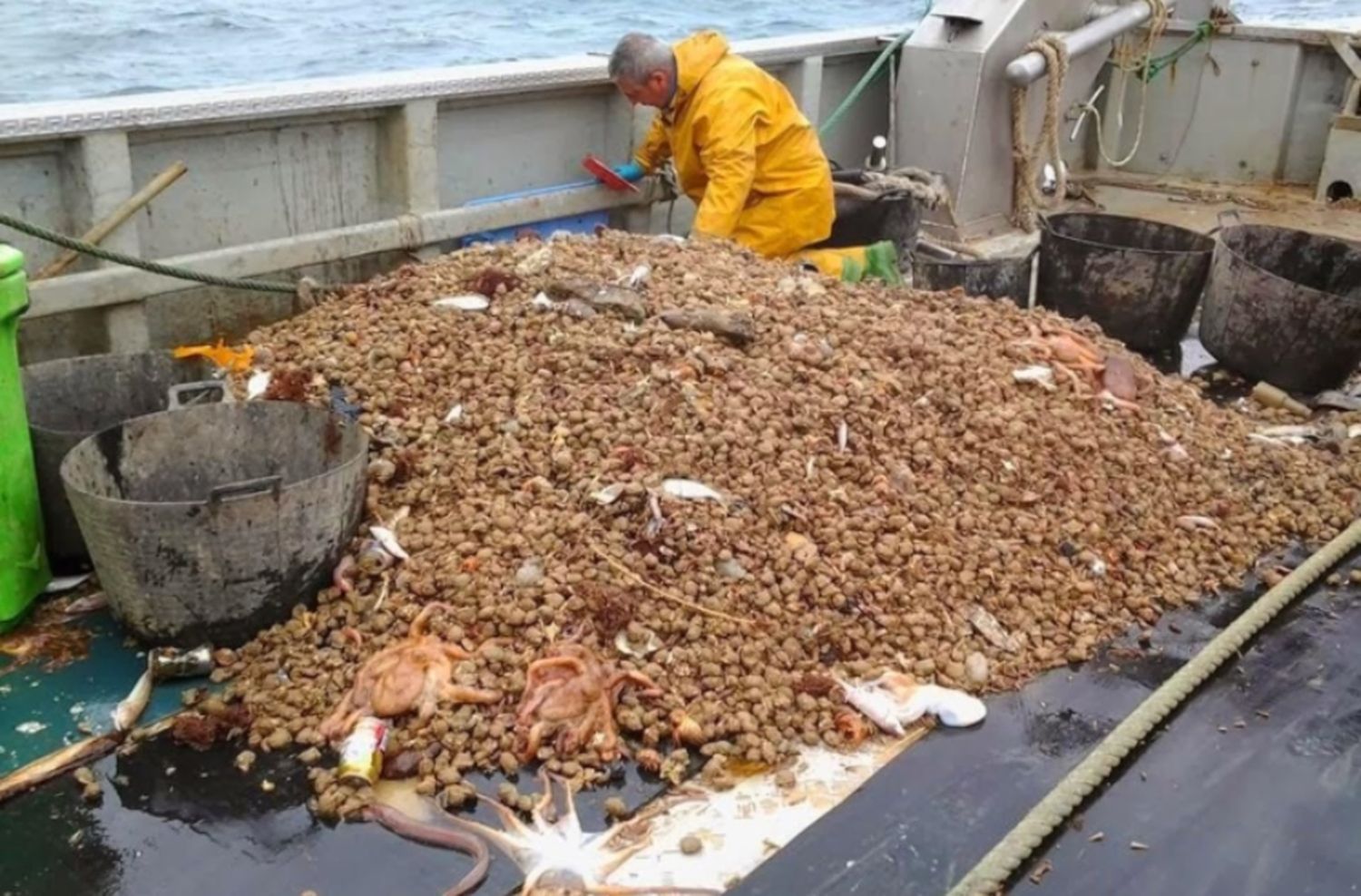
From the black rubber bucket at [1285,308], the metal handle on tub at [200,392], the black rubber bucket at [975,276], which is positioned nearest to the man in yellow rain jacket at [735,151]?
the black rubber bucket at [975,276]

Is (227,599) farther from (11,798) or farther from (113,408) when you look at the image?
(113,408)

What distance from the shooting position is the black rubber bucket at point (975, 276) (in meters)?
5.43

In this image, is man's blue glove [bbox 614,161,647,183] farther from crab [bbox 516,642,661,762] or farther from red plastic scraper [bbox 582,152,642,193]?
crab [bbox 516,642,661,762]

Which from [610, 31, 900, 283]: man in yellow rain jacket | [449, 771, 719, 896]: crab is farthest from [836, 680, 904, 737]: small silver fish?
[610, 31, 900, 283]: man in yellow rain jacket

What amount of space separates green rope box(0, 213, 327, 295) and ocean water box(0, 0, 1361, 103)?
8537mm

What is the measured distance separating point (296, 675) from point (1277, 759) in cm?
230

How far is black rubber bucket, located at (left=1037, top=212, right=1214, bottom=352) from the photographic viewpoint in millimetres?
5410

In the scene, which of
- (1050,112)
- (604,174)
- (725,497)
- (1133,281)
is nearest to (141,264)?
(725,497)

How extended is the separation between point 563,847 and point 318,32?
1733 centimetres

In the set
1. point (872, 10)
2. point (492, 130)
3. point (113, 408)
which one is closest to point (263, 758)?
point (113, 408)

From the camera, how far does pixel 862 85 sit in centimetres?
657

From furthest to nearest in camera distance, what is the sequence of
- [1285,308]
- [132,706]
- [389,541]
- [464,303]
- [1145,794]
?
[1285,308] → [464,303] → [389,541] → [132,706] → [1145,794]

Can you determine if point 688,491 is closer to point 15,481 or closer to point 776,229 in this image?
point 15,481

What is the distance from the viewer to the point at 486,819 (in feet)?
8.64
